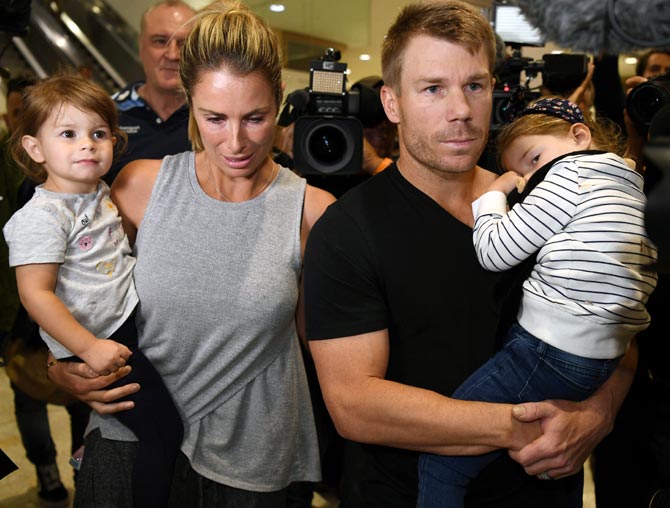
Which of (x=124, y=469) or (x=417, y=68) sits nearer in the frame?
(x=417, y=68)

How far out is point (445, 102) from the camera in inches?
55.5

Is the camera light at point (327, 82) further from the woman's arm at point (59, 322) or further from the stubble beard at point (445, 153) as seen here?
the woman's arm at point (59, 322)

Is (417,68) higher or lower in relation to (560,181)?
higher

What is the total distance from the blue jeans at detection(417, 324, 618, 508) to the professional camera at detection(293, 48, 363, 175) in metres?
0.87

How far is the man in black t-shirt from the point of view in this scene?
1.34 metres

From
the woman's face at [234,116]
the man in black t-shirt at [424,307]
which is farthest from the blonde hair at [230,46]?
the man in black t-shirt at [424,307]

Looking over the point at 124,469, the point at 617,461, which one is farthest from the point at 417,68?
the point at 617,461

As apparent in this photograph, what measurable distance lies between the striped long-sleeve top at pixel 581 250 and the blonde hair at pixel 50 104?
0.92m

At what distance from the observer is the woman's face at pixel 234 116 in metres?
1.48

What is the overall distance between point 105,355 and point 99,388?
0.32 feet

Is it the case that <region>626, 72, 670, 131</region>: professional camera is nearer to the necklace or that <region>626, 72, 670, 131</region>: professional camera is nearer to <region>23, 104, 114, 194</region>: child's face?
the necklace

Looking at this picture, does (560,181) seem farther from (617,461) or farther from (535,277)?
(617,461)

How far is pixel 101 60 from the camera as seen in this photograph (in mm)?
7430

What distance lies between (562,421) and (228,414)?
73 cm
